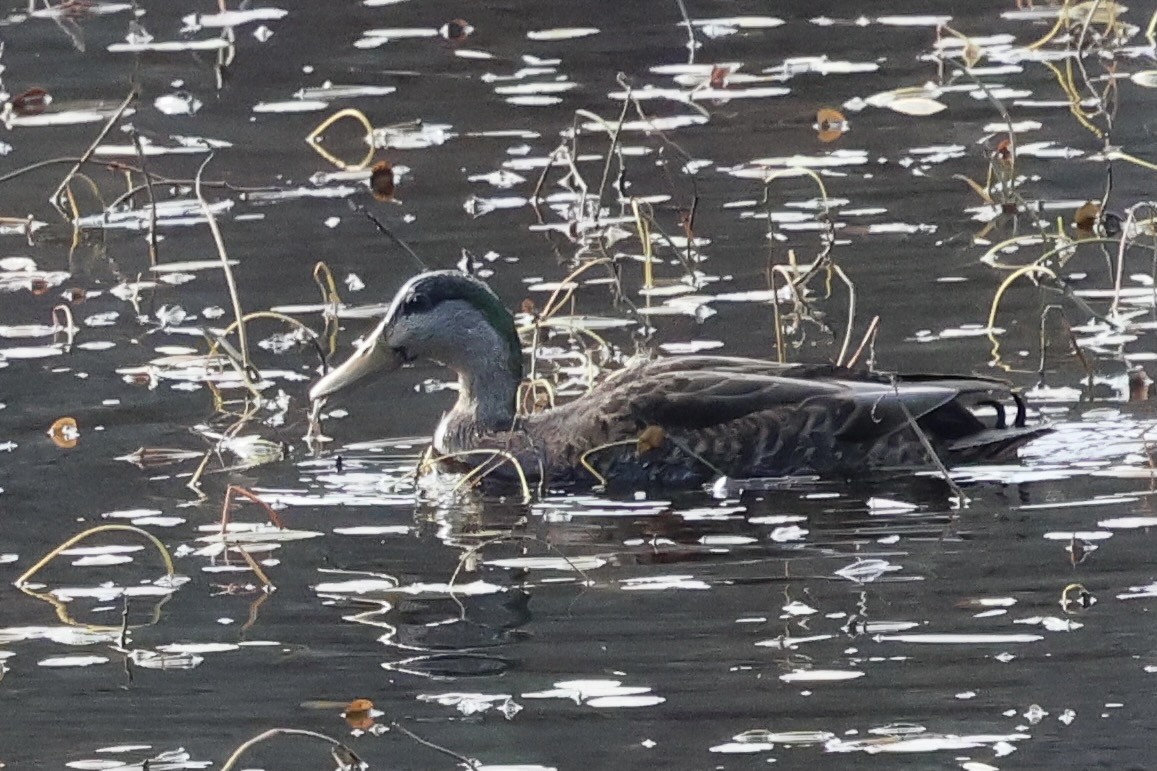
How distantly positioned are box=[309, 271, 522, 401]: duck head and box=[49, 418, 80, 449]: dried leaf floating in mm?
806

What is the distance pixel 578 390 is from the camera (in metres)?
10.9

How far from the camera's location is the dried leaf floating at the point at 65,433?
1020 cm

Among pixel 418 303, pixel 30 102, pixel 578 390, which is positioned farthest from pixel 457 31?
pixel 418 303

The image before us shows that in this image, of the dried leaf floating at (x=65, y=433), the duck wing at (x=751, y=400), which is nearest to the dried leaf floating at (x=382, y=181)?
the dried leaf floating at (x=65, y=433)

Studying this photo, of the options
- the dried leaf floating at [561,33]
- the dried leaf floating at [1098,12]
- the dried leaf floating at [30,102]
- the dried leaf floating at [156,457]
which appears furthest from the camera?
the dried leaf floating at [561,33]

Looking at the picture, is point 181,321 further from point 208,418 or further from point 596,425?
point 596,425

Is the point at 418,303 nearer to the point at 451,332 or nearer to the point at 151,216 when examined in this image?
the point at 451,332

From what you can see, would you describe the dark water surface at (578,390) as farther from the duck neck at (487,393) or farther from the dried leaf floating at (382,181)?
the duck neck at (487,393)

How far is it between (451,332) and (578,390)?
0.68 meters

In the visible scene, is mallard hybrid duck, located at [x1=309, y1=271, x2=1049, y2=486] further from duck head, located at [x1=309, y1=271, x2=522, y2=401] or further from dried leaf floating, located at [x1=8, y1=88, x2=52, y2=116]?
dried leaf floating, located at [x1=8, y1=88, x2=52, y2=116]

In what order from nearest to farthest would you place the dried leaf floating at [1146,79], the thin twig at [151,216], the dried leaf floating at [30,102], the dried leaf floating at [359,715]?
the dried leaf floating at [359,715] → the thin twig at [151,216] → the dried leaf floating at [1146,79] → the dried leaf floating at [30,102]

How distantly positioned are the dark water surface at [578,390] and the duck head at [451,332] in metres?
0.27

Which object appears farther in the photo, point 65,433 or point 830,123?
point 830,123

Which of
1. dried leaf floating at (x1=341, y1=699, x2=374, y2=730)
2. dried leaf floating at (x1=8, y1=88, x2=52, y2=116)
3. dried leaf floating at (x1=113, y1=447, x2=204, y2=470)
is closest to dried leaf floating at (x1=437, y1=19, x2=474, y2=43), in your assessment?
dried leaf floating at (x1=8, y1=88, x2=52, y2=116)
